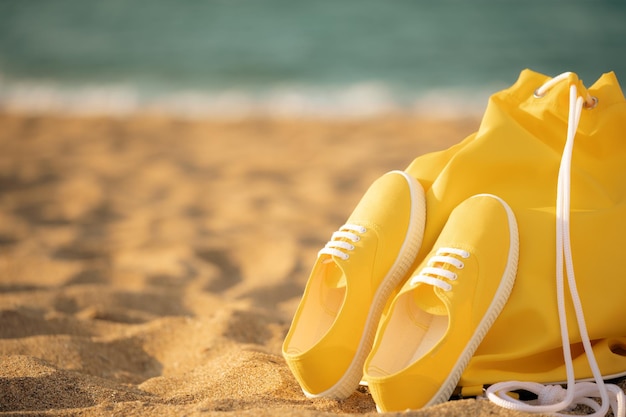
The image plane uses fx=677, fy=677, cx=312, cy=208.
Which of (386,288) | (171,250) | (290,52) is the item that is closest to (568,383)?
(386,288)

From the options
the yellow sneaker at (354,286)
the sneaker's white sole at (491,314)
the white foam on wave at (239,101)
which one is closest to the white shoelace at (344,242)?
the yellow sneaker at (354,286)

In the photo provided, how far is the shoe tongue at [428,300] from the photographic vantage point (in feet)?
5.66

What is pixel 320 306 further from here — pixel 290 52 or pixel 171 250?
pixel 290 52

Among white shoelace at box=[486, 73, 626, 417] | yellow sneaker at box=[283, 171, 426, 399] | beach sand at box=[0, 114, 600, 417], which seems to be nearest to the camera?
white shoelace at box=[486, 73, 626, 417]

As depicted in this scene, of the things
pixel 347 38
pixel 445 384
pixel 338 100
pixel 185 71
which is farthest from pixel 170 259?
pixel 347 38

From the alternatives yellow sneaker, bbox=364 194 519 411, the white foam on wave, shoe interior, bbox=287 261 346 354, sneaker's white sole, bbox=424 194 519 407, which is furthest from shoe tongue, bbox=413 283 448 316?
the white foam on wave

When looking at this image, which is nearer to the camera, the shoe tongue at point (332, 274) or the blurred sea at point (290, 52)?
the shoe tongue at point (332, 274)

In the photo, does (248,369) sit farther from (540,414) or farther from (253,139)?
(253,139)

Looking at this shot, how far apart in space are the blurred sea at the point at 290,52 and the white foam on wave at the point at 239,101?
24 millimetres

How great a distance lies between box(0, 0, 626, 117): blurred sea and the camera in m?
7.85

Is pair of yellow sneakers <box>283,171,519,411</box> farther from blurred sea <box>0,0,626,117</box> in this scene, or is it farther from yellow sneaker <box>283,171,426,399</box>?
blurred sea <box>0,0,626,117</box>

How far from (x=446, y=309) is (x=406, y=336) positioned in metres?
0.13

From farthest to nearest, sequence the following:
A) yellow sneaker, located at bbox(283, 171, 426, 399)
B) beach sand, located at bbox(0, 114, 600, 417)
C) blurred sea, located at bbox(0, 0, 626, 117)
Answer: blurred sea, located at bbox(0, 0, 626, 117)
beach sand, located at bbox(0, 114, 600, 417)
yellow sneaker, located at bbox(283, 171, 426, 399)

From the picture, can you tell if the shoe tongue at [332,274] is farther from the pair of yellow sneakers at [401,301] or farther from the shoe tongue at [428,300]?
the shoe tongue at [428,300]
